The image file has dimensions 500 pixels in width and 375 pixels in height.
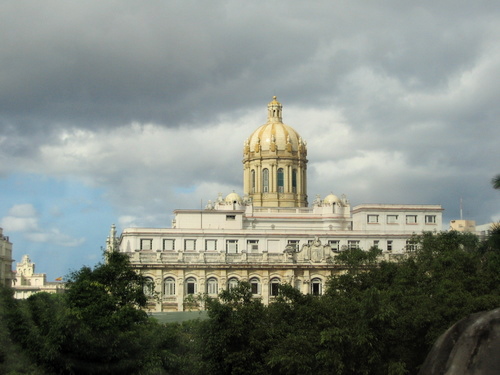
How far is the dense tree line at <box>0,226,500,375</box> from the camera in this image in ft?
172

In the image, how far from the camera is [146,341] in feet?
181

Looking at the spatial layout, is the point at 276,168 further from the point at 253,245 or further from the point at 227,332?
the point at 227,332

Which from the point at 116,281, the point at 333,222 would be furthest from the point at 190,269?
the point at 116,281

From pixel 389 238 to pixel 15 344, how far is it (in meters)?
79.3

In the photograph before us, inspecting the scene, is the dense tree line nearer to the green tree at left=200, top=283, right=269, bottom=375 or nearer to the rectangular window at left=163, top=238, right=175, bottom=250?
the green tree at left=200, top=283, right=269, bottom=375

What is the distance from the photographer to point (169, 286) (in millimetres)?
114625

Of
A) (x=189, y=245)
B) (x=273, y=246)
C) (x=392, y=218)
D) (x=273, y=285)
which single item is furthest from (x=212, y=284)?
(x=392, y=218)

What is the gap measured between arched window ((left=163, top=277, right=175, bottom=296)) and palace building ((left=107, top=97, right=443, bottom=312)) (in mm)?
118

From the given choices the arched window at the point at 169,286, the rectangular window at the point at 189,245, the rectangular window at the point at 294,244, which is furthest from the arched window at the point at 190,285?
the rectangular window at the point at 294,244

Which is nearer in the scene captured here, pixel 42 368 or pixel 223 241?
pixel 42 368

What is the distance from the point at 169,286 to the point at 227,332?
6016 centimetres

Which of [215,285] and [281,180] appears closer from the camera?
[215,285]

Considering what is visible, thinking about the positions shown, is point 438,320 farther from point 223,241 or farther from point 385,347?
point 223,241

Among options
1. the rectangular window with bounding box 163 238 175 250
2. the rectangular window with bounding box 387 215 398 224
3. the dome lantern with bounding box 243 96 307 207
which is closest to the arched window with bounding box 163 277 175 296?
the rectangular window with bounding box 163 238 175 250
